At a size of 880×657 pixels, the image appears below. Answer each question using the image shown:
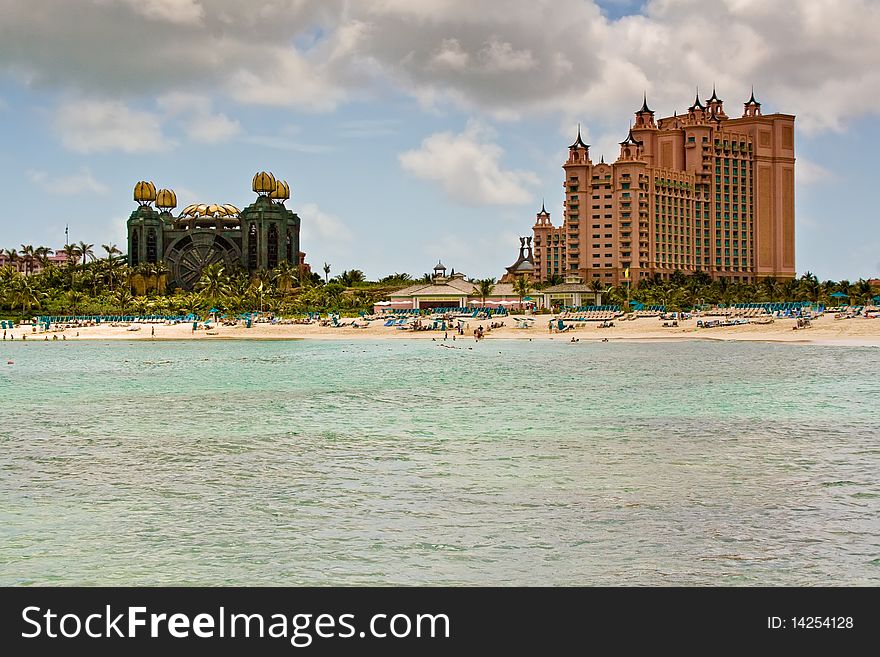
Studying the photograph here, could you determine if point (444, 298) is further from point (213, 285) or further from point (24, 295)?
point (24, 295)

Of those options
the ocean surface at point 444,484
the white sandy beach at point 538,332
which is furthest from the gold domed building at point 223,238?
the ocean surface at point 444,484

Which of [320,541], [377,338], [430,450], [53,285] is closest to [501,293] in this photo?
[377,338]

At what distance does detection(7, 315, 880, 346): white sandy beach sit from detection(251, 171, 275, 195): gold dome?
185ft

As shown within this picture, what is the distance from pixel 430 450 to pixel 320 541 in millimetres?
8817

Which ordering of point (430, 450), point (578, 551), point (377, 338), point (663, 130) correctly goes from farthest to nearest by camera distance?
point (663, 130), point (377, 338), point (430, 450), point (578, 551)

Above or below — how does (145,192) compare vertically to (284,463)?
above

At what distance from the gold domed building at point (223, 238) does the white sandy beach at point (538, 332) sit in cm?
4959

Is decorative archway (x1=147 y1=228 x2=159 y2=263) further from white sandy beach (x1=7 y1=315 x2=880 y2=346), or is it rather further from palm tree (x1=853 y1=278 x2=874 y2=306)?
palm tree (x1=853 y1=278 x2=874 y2=306)

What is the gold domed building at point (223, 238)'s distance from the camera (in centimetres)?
15975

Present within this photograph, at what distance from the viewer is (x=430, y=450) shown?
22.8m

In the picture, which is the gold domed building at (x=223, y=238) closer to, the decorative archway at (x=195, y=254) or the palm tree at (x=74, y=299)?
the decorative archway at (x=195, y=254)
